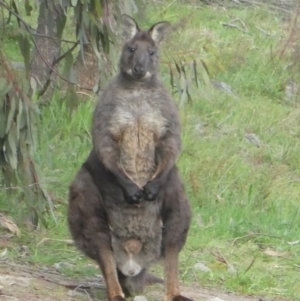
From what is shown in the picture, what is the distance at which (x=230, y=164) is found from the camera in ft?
27.3

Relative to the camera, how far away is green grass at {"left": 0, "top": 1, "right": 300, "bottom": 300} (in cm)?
602

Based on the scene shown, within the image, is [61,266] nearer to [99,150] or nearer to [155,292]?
[155,292]

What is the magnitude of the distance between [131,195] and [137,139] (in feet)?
1.15

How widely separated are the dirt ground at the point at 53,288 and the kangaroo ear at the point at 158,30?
4.72ft

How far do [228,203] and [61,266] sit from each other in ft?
7.27

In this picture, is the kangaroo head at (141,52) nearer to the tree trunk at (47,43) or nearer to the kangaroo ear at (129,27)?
the kangaroo ear at (129,27)

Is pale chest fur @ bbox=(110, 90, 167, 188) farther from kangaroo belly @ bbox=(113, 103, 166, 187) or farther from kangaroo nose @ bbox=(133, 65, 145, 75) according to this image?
kangaroo nose @ bbox=(133, 65, 145, 75)

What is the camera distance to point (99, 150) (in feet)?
15.9

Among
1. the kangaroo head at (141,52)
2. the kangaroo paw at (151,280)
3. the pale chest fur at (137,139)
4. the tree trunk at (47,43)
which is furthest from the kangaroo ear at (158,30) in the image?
the kangaroo paw at (151,280)

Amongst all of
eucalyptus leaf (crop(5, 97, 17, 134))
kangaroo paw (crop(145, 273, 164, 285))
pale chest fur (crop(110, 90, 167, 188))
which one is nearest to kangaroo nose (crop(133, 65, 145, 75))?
pale chest fur (crop(110, 90, 167, 188))

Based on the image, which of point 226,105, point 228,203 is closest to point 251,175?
point 228,203

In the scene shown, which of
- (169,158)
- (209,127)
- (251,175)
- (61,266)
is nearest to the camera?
(169,158)

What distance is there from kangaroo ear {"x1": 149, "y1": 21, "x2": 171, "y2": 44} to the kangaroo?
36 centimetres

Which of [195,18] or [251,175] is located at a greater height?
[195,18]
